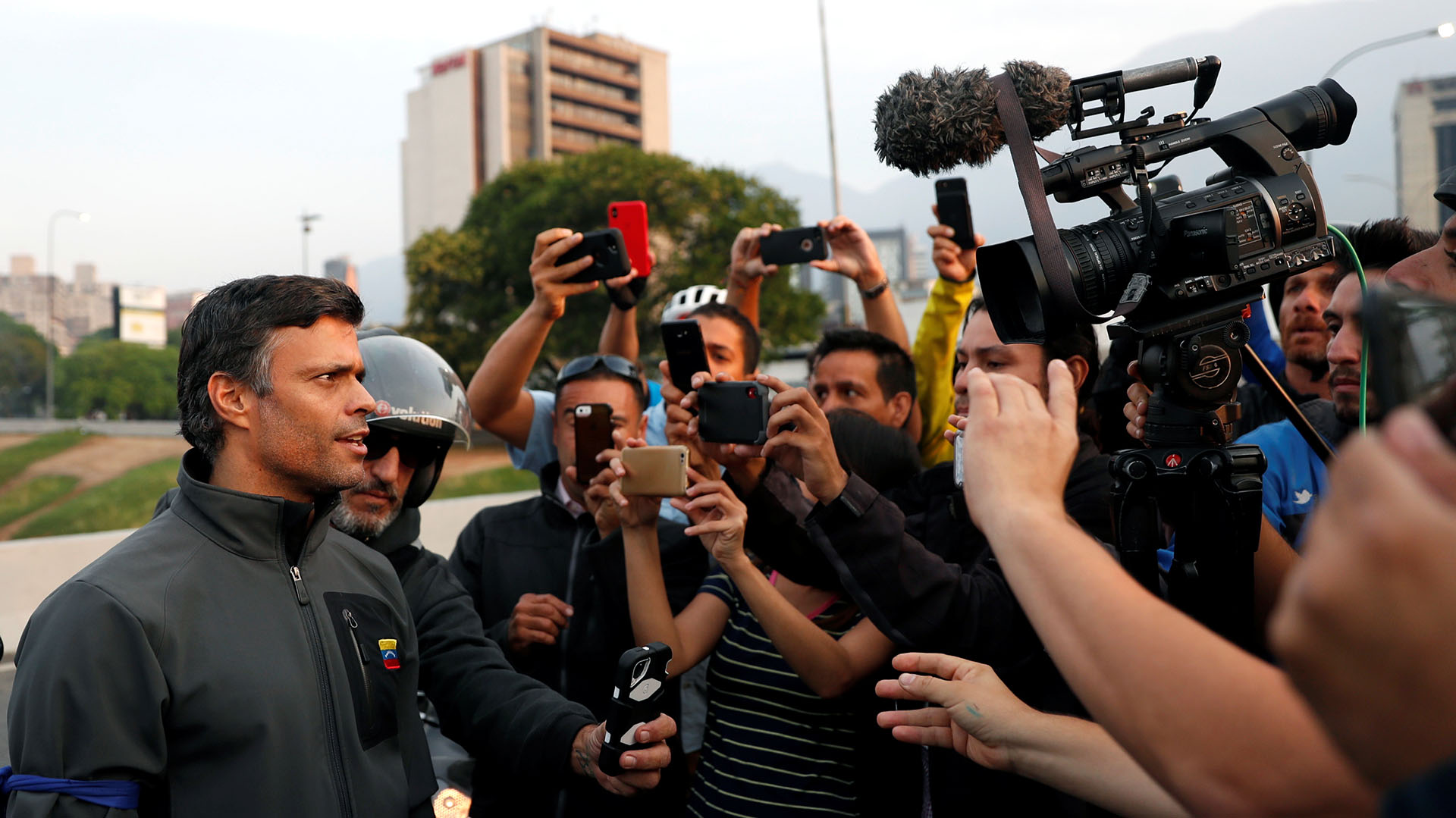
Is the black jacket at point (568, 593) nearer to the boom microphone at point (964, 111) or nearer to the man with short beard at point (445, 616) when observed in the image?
the man with short beard at point (445, 616)

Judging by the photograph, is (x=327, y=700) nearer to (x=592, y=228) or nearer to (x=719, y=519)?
(x=719, y=519)

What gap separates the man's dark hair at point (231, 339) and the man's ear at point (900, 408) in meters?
2.15

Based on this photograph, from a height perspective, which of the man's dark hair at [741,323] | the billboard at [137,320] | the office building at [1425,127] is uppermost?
the office building at [1425,127]

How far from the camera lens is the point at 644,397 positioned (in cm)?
411

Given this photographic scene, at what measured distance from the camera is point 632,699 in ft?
7.79

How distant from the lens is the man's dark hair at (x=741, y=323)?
4.34m

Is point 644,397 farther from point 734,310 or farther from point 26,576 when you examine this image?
point 26,576

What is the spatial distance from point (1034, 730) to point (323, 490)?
1576 mm

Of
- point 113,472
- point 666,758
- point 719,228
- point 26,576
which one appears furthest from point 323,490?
point 719,228

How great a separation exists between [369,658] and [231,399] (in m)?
0.65

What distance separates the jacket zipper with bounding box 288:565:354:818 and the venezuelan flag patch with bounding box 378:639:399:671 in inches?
7.9

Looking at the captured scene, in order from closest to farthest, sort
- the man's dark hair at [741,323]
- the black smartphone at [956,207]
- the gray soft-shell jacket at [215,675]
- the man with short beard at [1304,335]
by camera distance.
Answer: the gray soft-shell jacket at [215,675], the man with short beard at [1304,335], the black smartphone at [956,207], the man's dark hair at [741,323]

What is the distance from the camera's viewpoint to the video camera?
2.00 meters

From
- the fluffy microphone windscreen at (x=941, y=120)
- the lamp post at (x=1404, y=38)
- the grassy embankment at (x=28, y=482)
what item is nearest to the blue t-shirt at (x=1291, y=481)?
the fluffy microphone windscreen at (x=941, y=120)
